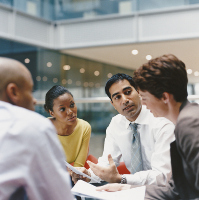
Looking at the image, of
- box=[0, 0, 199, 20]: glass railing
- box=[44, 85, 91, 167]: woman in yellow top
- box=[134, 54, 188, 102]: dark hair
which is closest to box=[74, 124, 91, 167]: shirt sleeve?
box=[44, 85, 91, 167]: woman in yellow top

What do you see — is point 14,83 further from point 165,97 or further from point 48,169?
point 165,97

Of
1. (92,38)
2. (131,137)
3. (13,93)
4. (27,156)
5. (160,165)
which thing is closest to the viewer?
(27,156)

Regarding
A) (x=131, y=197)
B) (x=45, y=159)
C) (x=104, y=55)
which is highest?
(x=104, y=55)

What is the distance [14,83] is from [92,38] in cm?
861

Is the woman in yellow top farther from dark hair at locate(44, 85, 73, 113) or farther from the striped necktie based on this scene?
the striped necktie

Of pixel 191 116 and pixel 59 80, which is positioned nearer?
pixel 191 116

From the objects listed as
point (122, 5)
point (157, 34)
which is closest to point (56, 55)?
point (122, 5)

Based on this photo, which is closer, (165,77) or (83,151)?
(165,77)

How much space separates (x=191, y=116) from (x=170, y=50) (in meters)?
8.20

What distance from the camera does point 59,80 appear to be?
9688 millimetres

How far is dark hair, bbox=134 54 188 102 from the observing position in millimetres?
1218

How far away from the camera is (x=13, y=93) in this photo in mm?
904

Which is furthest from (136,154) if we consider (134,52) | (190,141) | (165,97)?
(134,52)

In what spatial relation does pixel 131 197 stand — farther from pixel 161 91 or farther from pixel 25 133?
pixel 25 133
